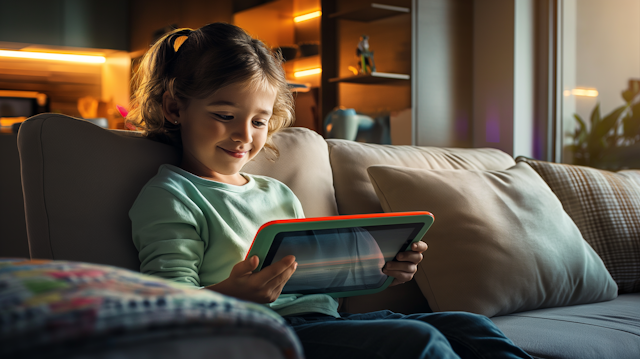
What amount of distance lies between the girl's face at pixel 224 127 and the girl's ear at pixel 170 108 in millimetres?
11

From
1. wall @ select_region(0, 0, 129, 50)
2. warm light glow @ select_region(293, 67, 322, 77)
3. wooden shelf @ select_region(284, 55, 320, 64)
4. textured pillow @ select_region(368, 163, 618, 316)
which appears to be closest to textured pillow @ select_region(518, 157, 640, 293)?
textured pillow @ select_region(368, 163, 618, 316)

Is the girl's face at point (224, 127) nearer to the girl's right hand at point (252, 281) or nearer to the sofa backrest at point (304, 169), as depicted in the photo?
the sofa backrest at point (304, 169)

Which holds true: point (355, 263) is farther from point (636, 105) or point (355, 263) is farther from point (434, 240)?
point (636, 105)

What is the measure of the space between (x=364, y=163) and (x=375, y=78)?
1.79 metres

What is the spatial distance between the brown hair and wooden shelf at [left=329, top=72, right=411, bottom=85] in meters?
1.94

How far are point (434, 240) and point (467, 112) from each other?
2041 mm

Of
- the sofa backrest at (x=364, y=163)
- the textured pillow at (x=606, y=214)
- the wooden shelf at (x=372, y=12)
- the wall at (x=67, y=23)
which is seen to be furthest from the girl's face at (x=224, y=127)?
the wall at (x=67, y=23)

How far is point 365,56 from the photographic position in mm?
3008

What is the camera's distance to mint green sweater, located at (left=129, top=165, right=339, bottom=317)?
773 mm

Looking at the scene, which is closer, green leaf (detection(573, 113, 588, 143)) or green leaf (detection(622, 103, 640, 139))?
green leaf (detection(622, 103, 640, 139))

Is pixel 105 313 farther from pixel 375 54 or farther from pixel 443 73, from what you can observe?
pixel 375 54

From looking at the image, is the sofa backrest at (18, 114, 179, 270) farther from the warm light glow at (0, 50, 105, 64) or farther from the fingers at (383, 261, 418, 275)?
the warm light glow at (0, 50, 105, 64)

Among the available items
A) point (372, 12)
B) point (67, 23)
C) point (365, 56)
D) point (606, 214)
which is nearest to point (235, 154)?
point (606, 214)

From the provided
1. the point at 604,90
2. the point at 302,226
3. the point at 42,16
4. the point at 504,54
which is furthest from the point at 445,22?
the point at 42,16
